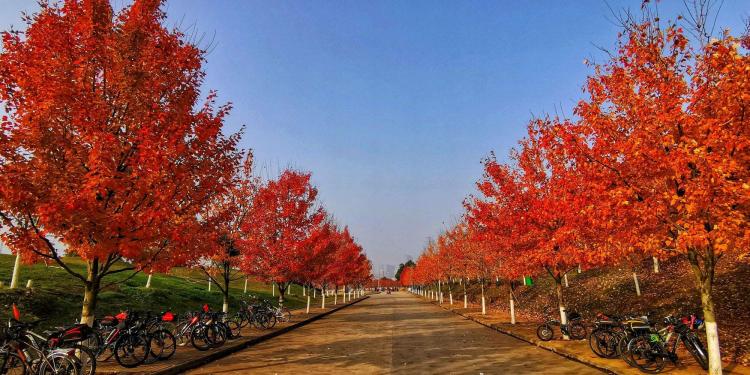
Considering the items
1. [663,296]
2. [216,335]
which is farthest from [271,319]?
[663,296]

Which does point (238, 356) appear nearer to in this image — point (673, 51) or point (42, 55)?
point (42, 55)

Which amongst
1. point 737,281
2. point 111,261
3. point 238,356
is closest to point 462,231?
point 737,281

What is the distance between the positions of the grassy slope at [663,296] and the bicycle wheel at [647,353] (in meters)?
2.13

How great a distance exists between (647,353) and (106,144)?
1265cm

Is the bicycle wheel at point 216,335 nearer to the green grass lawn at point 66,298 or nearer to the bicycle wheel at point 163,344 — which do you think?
the bicycle wheel at point 163,344

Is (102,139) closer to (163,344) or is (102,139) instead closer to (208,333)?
(163,344)

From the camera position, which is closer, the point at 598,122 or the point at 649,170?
the point at 649,170

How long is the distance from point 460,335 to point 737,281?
1190 cm

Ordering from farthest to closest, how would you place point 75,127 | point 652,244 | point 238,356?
point 238,356, point 75,127, point 652,244

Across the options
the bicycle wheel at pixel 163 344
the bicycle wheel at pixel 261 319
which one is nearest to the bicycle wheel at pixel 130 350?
the bicycle wheel at pixel 163 344

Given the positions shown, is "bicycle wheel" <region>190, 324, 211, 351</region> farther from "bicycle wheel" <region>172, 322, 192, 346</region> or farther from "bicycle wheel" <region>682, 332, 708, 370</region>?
"bicycle wheel" <region>682, 332, 708, 370</region>

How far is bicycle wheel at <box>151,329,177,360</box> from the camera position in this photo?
11703mm

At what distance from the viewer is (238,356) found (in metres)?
13.1

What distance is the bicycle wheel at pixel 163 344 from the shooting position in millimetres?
11703
